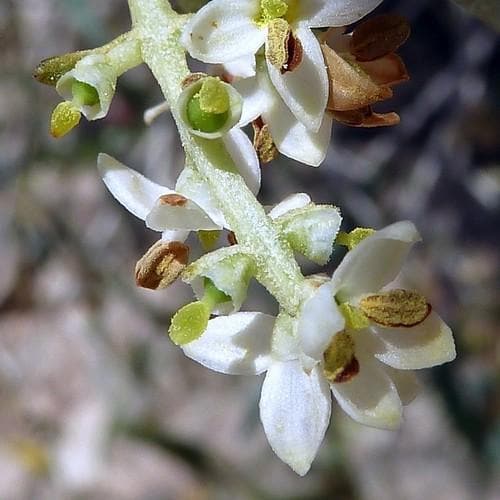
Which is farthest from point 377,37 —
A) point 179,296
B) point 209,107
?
point 179,296

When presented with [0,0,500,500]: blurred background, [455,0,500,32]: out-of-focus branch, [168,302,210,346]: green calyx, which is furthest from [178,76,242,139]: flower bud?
[0,0,500,500]: blurred background

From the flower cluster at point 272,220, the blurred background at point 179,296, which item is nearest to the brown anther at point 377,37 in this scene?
the flower cluster at point 272,220

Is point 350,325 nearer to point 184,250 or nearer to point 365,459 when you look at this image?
point 184,250

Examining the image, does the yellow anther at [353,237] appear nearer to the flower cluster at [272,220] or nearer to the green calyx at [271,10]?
the flower cluster at [272,220]

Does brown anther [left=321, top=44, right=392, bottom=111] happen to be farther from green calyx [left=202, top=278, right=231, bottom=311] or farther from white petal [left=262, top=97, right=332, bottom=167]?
green calyx [left=202, top=278, right=231, bottom=311]

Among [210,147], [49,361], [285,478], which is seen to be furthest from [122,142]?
[210,147]

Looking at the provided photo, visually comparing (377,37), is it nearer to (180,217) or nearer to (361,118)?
(361,118)
